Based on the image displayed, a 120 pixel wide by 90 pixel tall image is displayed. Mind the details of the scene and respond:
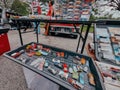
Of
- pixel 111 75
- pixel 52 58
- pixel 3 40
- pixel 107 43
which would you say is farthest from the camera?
pixel 3 40

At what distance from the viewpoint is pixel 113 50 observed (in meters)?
1.69

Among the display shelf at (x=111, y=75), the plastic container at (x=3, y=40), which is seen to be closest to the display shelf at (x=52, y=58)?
the display shelf at (x=111, y=75)

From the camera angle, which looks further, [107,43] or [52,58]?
[107,43]

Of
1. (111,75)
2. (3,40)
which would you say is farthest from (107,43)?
(3,40)

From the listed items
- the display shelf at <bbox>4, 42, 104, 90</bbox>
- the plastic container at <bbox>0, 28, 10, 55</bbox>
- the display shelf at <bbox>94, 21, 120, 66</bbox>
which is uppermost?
the display shelf at <bbox>94, 21, 120, 66</bbox>

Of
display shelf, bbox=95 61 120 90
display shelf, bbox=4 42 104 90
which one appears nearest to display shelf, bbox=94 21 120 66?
display shelf, bbox=95 61 120 90

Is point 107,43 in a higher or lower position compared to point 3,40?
higher

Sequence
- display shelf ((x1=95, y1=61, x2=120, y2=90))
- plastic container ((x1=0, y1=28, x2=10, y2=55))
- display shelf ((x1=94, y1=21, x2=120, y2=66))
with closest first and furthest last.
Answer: display shelf ((x1=95, y1=61, x2=120, y2=90)) < display shelf ((x1=94, y1=21, x2=120, y2=66)) < plastic container ((x1=0, y1=28, x2=10, y2=55))

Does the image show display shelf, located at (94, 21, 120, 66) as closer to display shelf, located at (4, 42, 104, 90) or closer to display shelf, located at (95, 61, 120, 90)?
display shelf, located at (95, 61, 120, 90)

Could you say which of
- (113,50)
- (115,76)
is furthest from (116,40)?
(115,76)

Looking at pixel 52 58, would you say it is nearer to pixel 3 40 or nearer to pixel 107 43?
pixel 107 43

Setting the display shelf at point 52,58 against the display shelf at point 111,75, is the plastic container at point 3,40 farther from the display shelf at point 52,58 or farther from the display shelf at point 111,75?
the display shelf at point 111,75

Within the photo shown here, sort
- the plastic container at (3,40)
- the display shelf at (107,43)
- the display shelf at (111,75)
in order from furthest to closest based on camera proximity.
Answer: the plastic container at (3,40) < the display shelf at (107,43) < the display shelf at (111,75)

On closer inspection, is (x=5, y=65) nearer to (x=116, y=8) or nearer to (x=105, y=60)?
(x=105, y=60)
